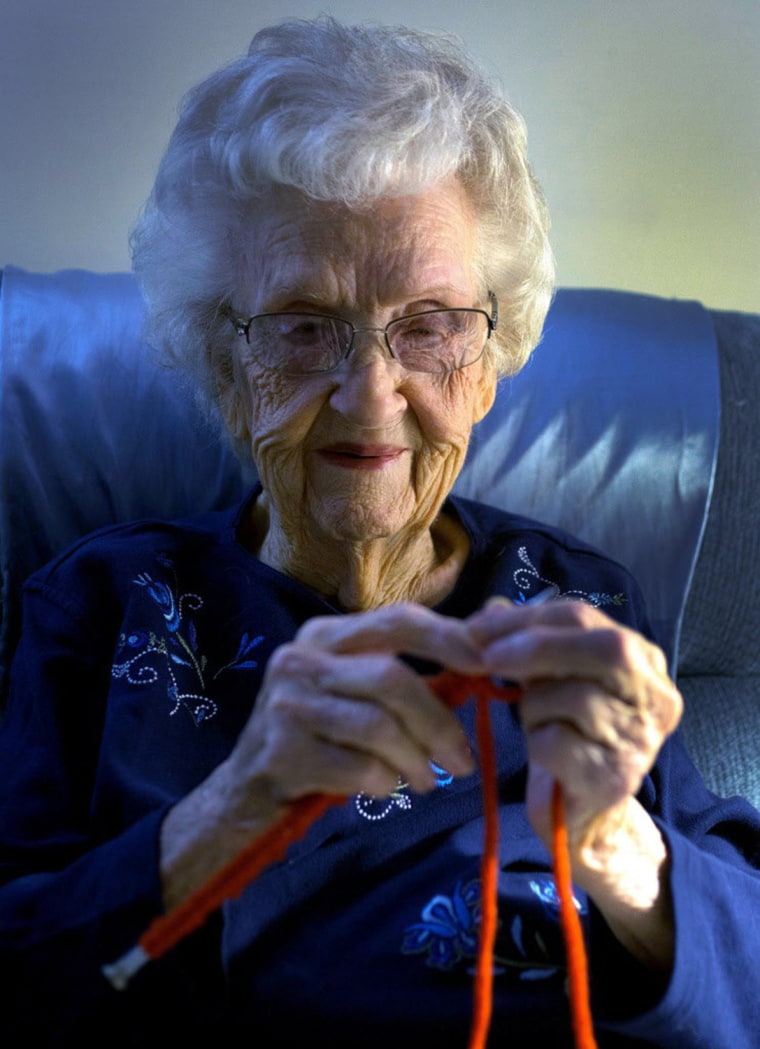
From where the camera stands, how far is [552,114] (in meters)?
1.84

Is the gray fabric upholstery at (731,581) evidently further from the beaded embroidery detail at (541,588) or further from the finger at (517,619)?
the finger at (517,619)

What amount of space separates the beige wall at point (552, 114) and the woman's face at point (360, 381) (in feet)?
2.25

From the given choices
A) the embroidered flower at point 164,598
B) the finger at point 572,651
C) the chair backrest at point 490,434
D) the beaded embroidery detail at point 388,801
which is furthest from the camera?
the chair backrest at point 490,434

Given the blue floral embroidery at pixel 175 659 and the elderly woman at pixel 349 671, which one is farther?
the blue floral embroidery at pixel 175 659

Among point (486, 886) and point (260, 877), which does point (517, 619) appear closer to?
point (486, 886)

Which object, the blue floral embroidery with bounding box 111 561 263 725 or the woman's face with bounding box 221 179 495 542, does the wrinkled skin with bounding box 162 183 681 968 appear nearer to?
the woman's face with bounding box 221 179 495 542

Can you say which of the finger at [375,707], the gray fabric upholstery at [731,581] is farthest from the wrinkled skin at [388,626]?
the gray fabric upholstery at [731,581]

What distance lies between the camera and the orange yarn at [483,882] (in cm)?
76

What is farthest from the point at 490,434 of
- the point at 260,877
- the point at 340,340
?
the point at 260,877

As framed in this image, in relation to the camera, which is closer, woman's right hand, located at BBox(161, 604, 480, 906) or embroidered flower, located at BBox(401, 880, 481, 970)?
woman's right hand, located at BBox(161, 604, 480, 906)

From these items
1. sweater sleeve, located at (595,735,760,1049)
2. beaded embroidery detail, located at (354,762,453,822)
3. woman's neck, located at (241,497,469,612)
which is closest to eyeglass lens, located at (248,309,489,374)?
woman's neck, located at (241,497,469,612)

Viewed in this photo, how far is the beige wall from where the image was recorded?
1.73m

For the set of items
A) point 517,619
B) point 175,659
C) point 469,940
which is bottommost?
point 469,940

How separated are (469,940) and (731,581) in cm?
74
